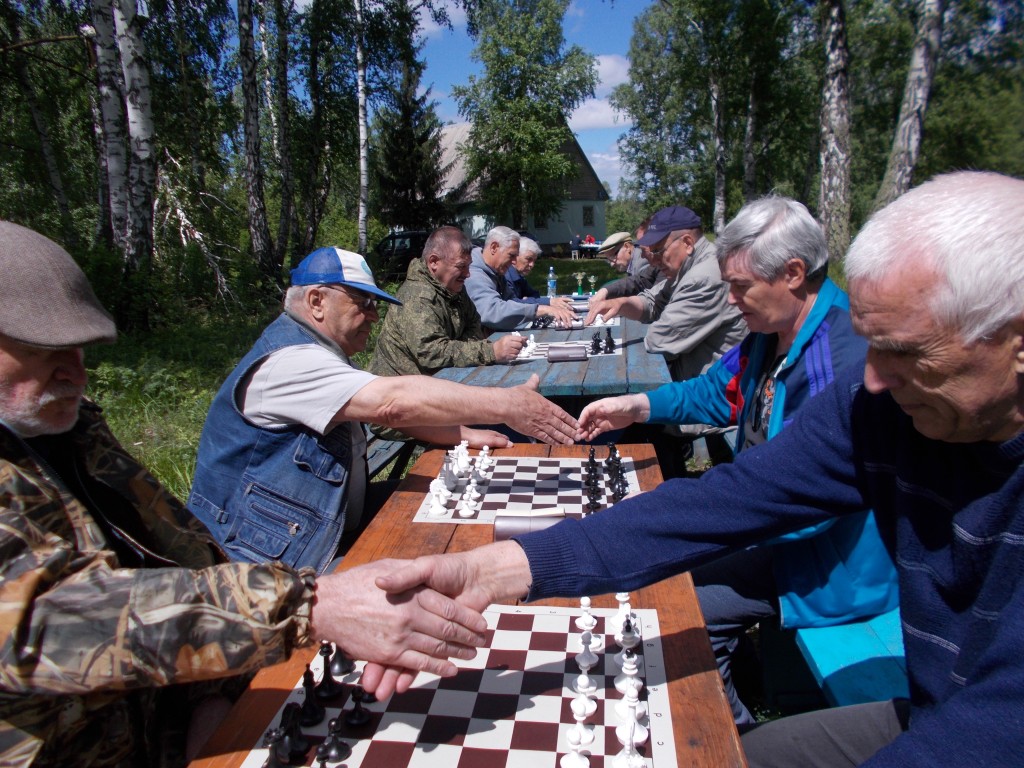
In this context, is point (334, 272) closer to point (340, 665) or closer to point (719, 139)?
point (340, 665)

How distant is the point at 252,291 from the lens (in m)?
10.1

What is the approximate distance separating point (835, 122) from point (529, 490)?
443 inches

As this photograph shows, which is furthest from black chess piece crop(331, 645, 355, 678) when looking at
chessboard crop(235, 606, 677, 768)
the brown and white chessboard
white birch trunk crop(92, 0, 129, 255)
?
white birch trunk crop(92, 0, 129, 255)

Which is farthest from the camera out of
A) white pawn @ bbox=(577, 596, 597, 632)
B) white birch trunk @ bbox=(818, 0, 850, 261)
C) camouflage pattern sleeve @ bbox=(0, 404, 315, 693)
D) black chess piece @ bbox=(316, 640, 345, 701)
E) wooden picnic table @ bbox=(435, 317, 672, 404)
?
white birch trunk @ bbox=(818, 0, 850, 261)

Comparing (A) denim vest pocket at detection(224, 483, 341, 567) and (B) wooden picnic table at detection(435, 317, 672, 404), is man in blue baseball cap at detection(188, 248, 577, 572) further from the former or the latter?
(B) wooden picnic table at detection(435, 317, 672, 404)

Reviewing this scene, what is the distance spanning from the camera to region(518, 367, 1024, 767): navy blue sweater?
1019 mm

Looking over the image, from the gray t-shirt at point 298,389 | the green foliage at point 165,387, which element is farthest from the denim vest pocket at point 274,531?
the green foliage at point 165,387

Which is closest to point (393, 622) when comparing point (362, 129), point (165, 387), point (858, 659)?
point (858, 659)

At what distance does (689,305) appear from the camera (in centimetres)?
425

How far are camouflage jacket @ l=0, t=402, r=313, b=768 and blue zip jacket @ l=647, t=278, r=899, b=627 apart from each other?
135cm

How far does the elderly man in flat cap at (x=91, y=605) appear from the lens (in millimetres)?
1169

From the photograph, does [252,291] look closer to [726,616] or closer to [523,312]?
[523,312]

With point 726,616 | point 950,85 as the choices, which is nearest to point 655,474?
point 726,616

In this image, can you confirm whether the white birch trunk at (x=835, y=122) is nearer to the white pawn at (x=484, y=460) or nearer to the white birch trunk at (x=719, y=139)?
the white birch trunk at (x=719, y=139)
